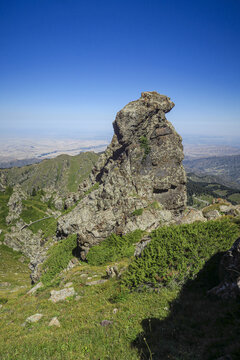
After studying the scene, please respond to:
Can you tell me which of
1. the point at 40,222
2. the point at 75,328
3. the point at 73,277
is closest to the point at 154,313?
the point at 75,328

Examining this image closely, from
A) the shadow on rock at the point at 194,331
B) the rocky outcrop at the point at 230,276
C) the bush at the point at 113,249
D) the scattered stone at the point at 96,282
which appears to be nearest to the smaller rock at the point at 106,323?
the shadow on rock at the point at 194,331

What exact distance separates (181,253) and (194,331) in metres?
4.36

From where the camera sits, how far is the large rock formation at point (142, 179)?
27.3 m

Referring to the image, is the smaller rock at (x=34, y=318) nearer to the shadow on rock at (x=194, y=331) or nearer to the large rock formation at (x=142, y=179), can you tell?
→ the shadow on rock at (x=194, y=331)

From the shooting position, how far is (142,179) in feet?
120

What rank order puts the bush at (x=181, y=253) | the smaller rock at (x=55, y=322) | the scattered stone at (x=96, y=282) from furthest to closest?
the scattered stone at (x=96, y=282)
the bush at (x=181, y=253)
the smaller rock at (x=55, y=322)

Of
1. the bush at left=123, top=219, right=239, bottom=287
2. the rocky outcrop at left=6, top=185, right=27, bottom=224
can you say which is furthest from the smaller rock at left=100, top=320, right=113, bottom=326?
the rocky outcrop at left=6, top=185, right=27, bottom=224

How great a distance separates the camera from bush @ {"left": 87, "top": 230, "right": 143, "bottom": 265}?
18.6m

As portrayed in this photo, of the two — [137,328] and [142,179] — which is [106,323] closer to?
[137,328]

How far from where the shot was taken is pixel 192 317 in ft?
23.9

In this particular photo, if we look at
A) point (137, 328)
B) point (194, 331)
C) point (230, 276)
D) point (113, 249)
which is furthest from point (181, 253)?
point (113, 249)

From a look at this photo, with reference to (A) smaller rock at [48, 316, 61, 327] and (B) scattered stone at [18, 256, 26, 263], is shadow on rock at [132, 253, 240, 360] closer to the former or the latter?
(A) smaller rock at [48, 316, 61, 327]

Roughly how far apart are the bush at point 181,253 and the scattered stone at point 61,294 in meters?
4.75

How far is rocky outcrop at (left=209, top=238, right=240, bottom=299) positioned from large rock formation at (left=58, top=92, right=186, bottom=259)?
51.3 ft
